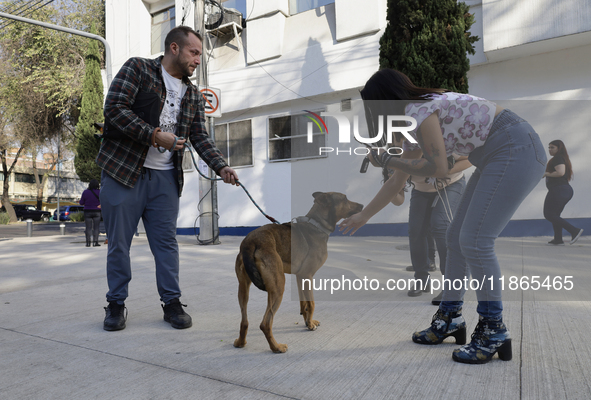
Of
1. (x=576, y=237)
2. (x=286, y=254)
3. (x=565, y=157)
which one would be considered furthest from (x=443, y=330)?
(x=576, y=237)

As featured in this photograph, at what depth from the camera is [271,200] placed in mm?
11336

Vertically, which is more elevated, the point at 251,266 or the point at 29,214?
the point at 29,214

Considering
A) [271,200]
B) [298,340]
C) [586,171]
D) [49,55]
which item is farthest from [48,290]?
[49,55]

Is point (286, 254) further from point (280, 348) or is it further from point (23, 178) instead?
point (23, 178)

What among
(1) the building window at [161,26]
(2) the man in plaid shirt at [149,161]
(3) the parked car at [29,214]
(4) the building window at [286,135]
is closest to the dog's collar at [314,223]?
(2) the man in plaid shirt at [149,161]

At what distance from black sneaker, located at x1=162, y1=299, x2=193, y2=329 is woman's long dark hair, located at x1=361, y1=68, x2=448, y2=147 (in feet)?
6.23

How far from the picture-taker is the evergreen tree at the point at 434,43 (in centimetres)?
671

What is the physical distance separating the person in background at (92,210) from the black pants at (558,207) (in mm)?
8842

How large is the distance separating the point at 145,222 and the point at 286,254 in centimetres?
120

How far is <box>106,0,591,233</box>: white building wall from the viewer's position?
4.53 meters

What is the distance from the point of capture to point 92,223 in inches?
370

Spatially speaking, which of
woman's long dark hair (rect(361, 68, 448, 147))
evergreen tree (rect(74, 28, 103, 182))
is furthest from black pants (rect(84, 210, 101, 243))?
woman's long dark hair (rect(361, 68, 448, 147))

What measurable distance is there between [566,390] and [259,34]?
1133 centimetres

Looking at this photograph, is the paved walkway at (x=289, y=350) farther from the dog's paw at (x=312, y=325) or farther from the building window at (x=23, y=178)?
the building window at (x=23, y=178)
